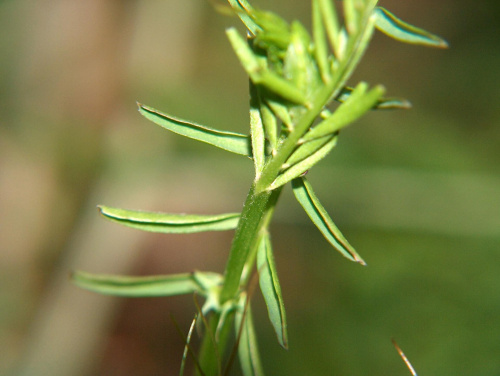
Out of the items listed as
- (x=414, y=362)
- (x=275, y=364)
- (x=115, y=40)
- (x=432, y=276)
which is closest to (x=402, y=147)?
(x=432, y=276)

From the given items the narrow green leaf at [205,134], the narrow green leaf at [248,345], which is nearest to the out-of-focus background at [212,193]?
the narrow green leaf at [248,345]

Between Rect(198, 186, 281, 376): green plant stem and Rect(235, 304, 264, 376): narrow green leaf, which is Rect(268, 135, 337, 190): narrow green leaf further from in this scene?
Rect(235, 304, 264, 376): narrow green leaf

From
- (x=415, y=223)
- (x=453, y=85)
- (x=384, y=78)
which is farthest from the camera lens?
(x=384, y=78)

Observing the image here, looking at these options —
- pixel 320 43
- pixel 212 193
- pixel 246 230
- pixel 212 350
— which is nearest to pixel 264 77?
pixel 320 43

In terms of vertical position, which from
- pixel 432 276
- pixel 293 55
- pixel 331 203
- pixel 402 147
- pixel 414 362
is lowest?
pixel 414 362

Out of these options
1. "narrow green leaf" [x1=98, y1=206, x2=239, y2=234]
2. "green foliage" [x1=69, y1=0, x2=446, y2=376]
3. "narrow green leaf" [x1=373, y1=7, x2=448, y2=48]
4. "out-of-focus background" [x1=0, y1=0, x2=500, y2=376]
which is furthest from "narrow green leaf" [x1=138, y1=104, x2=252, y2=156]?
"out-of-focus background" [x1=0, y1=0, x2=500, y2=376]

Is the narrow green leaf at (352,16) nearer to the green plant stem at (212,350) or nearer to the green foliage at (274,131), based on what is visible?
the green foliage at (274,131)

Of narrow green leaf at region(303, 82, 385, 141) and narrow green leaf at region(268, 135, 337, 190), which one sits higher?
narrow green leaf at region(303, 82, 385, 141)

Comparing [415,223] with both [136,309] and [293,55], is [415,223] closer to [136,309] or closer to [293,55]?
[136,309]
